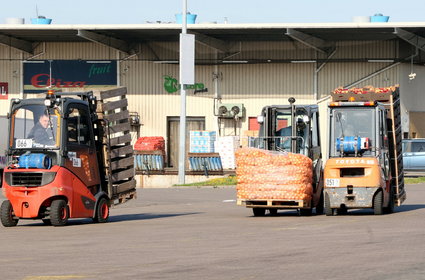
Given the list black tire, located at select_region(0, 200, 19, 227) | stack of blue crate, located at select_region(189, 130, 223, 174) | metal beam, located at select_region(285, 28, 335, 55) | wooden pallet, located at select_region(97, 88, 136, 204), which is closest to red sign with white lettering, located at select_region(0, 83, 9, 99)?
stack of blue crate, located at select_region(189, 130, 223, 174)

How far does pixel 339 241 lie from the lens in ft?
52.9

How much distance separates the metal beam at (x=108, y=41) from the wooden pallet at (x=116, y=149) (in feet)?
97.0

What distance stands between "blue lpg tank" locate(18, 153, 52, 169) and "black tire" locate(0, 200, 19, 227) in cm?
102

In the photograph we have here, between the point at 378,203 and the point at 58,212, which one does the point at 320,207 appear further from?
the point at 58,212

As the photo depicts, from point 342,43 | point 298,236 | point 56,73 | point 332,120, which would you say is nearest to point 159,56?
point 56,73

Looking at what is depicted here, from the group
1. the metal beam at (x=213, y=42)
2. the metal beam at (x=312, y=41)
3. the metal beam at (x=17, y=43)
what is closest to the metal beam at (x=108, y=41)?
the metal beam at (x=213, y=42)

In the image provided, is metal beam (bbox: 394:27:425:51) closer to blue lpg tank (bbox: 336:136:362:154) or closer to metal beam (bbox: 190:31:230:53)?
metal beam (bbox: 190:31:230:53)

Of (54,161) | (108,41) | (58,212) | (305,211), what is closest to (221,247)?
(58,212)

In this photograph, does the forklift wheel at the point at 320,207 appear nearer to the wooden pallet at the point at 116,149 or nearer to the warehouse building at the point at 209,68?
the wooden pallet at the point at 116,149

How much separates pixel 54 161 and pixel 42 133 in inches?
23.4

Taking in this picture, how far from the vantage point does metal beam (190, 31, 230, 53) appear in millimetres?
52719

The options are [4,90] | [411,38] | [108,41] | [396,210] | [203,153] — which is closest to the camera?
[396,210]

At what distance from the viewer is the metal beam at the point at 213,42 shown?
52.7 m

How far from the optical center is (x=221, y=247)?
50.7ft
